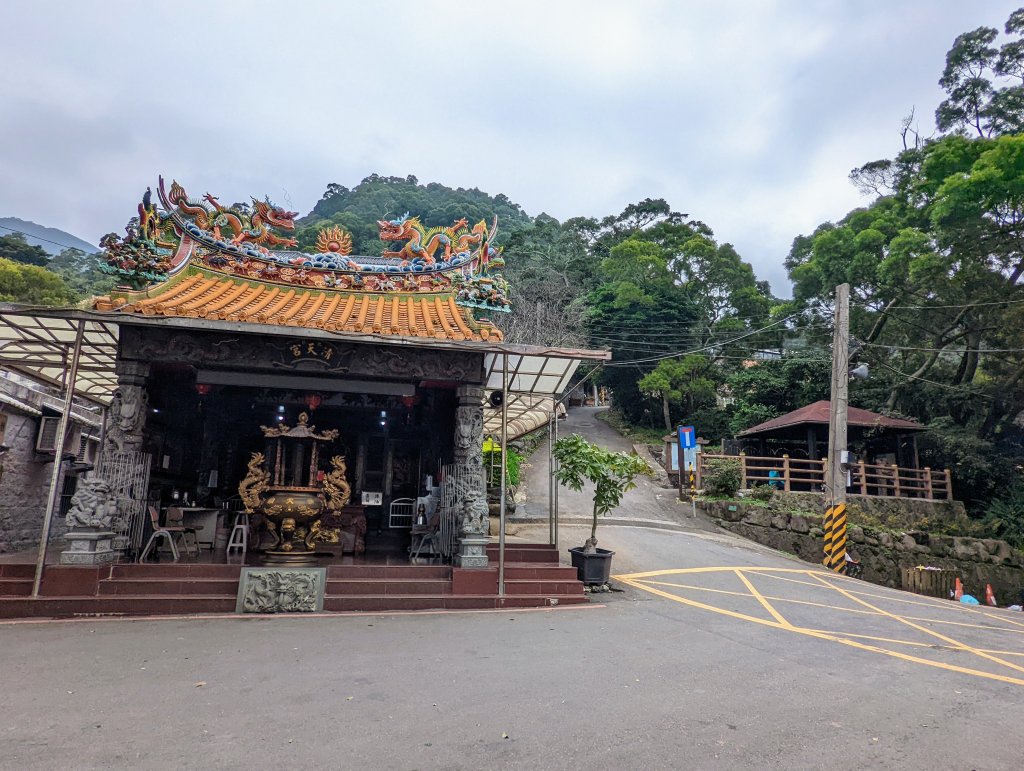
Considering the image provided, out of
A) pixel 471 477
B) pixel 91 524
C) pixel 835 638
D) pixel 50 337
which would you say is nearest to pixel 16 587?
pixel 91 524

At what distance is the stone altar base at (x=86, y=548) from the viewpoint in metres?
6.62

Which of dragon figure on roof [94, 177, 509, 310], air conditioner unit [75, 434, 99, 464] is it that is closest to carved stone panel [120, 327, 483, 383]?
dragon figure on roof [94, 177, 509, 310]

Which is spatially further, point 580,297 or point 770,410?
point 580,297

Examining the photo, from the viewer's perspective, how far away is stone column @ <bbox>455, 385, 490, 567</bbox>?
299 inches

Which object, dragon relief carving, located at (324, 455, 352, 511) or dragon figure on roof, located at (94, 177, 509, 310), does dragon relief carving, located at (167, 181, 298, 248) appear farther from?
dragon relief carving, located at (324, 455, 352, 511)

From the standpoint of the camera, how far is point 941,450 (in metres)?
17.9

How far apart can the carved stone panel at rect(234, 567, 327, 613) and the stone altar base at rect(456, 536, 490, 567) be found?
1.78 metres

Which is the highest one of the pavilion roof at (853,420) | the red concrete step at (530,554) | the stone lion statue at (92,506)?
the pavilion roof at (853,420)

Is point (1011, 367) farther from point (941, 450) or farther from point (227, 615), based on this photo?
point (227, 615)

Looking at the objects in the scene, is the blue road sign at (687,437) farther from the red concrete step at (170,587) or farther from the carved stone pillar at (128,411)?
the carved stone pillar at (128,411)

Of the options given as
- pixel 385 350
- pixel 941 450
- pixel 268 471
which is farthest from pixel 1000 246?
pixel 268 471

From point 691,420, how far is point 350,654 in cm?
2398

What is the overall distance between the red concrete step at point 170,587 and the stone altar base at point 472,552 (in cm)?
273

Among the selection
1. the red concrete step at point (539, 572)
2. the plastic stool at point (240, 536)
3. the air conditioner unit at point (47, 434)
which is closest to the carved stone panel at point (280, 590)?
the plastic stool at point (240, 536)
